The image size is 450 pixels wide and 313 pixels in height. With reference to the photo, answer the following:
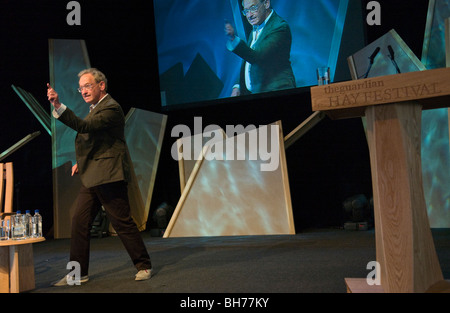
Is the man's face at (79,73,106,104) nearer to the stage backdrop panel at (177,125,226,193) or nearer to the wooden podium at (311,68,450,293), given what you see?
the wooden podium at (311,68,450,293)

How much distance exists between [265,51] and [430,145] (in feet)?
6.84

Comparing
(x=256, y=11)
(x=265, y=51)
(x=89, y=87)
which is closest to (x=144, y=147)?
(x=265, y=51)

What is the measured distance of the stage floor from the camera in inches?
83.0

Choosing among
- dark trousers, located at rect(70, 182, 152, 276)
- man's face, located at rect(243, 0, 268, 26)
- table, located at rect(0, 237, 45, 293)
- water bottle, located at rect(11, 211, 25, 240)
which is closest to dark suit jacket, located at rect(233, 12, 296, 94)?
man's face, located at rect(243, 0, 268, 26)

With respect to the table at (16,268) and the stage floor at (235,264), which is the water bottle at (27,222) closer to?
the table at (16,268)

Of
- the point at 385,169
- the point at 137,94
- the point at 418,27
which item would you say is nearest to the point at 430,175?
A: the point at 418,27

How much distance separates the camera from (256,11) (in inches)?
184

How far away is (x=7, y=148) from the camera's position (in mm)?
5359

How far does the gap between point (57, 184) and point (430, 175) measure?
4.39 metres

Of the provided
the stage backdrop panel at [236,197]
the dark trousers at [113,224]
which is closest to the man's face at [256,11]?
the stage backdrop panel at [236,197]

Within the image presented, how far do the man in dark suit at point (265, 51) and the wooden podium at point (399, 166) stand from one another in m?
3.00

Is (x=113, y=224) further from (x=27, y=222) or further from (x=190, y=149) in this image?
(x=190, y=149)

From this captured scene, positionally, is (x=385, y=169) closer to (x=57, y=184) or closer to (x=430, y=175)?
(x=430, y=175)

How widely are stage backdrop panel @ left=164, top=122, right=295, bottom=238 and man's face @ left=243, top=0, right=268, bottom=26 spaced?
4.23ft
